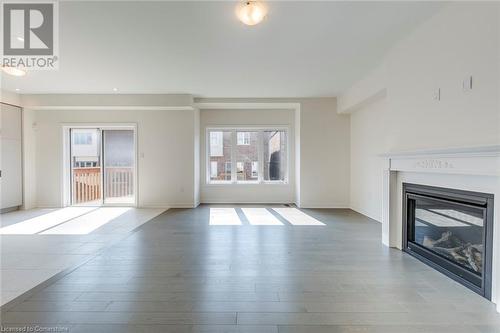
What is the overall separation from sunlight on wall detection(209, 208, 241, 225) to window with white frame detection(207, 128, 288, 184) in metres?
1.29

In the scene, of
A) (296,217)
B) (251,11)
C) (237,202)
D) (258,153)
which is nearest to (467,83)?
(251,11)

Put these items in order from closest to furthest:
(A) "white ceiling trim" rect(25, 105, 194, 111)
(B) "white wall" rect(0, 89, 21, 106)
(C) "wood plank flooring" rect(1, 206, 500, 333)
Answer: (C) "wood plank flooring" rect(1, 206, 500, 333)
(B) "white wall" rect(0, 89, 21, 106)
(A) "white ceiling trim" rect(25, 105, 194, 111)

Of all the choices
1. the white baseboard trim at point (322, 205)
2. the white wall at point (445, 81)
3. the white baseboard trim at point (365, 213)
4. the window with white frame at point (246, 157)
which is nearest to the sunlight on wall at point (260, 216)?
the white baseboard trim at point (322, 205)

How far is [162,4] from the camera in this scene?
2602 millimetres

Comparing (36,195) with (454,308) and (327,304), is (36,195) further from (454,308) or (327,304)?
(454,308)

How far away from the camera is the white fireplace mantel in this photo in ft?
6.57

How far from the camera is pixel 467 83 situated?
2352 mm

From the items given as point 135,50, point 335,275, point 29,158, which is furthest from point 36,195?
point 335,275

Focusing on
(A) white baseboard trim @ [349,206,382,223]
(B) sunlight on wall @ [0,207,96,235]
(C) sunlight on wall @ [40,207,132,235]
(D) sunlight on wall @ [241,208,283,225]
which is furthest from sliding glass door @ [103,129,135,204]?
(A) white baseboard trim @ [349,206,382,223]

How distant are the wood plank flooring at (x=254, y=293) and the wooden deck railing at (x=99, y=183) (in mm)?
3385

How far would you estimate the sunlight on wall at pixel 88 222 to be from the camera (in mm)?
4188

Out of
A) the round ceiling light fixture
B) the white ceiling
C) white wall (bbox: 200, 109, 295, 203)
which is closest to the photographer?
the round ceiling light fixture

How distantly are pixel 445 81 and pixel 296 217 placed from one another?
3456mm

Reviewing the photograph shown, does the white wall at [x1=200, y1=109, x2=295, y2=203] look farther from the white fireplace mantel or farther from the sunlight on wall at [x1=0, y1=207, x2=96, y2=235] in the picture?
the white fireplace mantel
